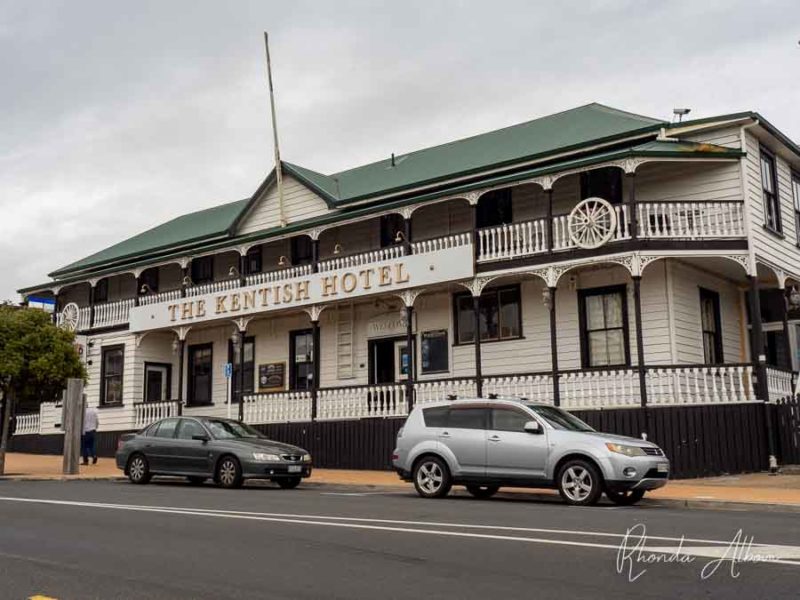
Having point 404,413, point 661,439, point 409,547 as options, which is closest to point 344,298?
point 404,413

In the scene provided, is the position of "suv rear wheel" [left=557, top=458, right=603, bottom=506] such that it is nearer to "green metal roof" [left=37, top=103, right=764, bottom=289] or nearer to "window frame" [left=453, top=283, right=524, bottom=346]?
"green metal roof" [left=37, top=103, right=764, bottom=289]

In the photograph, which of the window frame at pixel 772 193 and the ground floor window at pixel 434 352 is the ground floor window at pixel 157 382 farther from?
the window frame at pixel 772 193

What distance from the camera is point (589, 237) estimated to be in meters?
19.5

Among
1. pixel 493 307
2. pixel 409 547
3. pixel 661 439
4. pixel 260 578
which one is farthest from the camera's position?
pixel 493 307

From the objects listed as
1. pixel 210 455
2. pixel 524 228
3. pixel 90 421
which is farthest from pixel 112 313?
pixel 524 228

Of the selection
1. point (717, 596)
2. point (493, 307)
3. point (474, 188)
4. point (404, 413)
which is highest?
point (474, 188)

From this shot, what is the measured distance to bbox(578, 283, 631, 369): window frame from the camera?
20578 millimetres

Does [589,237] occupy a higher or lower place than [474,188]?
lower

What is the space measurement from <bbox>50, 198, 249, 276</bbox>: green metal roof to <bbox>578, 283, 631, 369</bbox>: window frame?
1249 cm

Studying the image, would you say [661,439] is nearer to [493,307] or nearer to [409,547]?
[493,307]

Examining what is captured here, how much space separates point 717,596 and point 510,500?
8418 millimetres

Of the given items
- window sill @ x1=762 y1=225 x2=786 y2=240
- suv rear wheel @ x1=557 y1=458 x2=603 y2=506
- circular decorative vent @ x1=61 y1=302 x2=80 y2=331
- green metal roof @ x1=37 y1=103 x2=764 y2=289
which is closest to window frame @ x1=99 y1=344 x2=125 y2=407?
circular decorative vent @ x1=61 y1=302 x2=80 y2=331

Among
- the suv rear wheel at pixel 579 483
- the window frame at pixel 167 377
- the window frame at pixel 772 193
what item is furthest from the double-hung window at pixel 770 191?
the window frame at pixel 167 377

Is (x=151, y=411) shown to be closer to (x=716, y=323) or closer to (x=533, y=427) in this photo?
(x=716, y=323)
